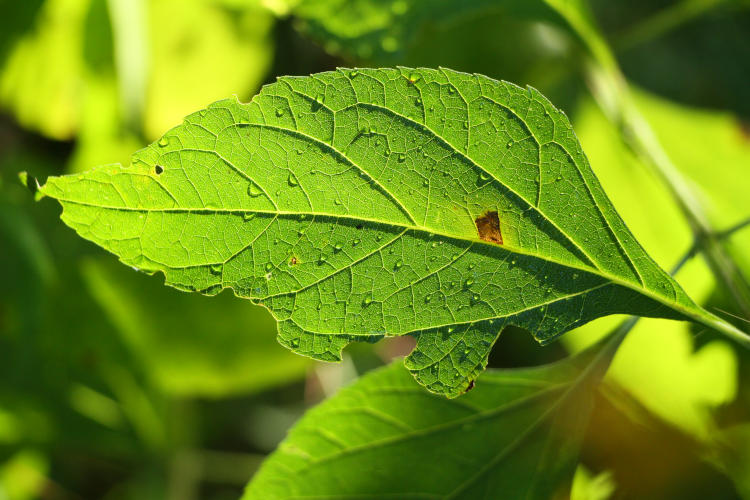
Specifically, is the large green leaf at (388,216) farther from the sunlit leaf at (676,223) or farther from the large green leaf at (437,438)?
the sunlit leaf at (676,223)

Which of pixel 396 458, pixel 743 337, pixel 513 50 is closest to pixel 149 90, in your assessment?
pixel 513 50

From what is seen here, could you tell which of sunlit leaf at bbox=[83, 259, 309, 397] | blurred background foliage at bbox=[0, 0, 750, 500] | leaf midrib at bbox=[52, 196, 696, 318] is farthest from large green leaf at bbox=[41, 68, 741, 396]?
sunlit leaf at bbox=[83, 259, 309, 397]

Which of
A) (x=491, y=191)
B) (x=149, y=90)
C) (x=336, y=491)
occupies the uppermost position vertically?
(x=149, y=90)

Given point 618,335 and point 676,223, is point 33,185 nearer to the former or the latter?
point 618,335

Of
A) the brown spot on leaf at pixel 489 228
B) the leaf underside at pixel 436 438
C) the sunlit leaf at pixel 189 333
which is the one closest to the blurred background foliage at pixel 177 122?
the sunlit leaf at pixel 189 333

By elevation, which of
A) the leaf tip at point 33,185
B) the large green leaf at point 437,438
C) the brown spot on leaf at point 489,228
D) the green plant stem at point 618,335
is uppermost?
the brown spot on leaf at point 489,228

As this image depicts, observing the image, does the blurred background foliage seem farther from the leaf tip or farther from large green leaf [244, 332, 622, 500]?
the leaf tip

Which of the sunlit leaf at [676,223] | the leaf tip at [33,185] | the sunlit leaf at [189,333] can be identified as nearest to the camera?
the leaf tip at [33,185]

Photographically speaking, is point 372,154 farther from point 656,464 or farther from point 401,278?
point 656,464
